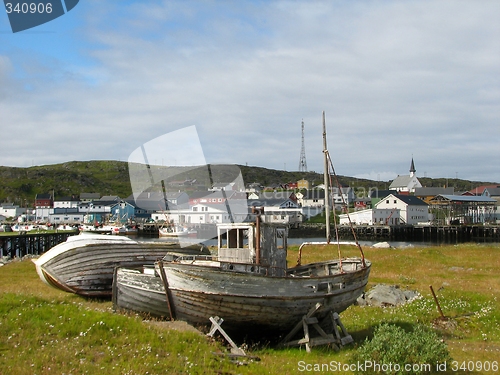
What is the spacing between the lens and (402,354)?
10.2m

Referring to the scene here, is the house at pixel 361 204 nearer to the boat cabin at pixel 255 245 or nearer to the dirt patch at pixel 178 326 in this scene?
the boat cabin at pixel 255 245

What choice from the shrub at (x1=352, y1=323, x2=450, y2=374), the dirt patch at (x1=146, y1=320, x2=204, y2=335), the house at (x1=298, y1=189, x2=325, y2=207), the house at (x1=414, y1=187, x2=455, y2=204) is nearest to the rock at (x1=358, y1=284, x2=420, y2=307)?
the shrub at (x1=352, y1=323, x2=450, y2=374)

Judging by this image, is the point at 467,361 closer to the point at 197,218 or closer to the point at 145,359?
the point at 145,359

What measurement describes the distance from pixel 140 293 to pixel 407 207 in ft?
314

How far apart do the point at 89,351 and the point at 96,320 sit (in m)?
1.88

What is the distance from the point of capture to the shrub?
10023 mm

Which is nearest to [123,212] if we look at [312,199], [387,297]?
[312,199]

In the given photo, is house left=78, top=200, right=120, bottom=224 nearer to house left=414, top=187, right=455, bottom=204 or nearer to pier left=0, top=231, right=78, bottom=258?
pier left=0, top=231, right=78, bottom=258

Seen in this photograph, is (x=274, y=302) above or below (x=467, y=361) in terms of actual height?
above

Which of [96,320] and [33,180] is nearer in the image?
[96,320]

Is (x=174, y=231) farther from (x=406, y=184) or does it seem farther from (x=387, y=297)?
(x=406, y=184)

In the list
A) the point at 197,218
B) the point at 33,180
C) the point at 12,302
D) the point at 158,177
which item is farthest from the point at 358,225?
the point at 33,180

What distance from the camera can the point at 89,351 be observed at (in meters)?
10.7

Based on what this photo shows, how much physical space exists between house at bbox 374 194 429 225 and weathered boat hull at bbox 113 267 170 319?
94026 mm
